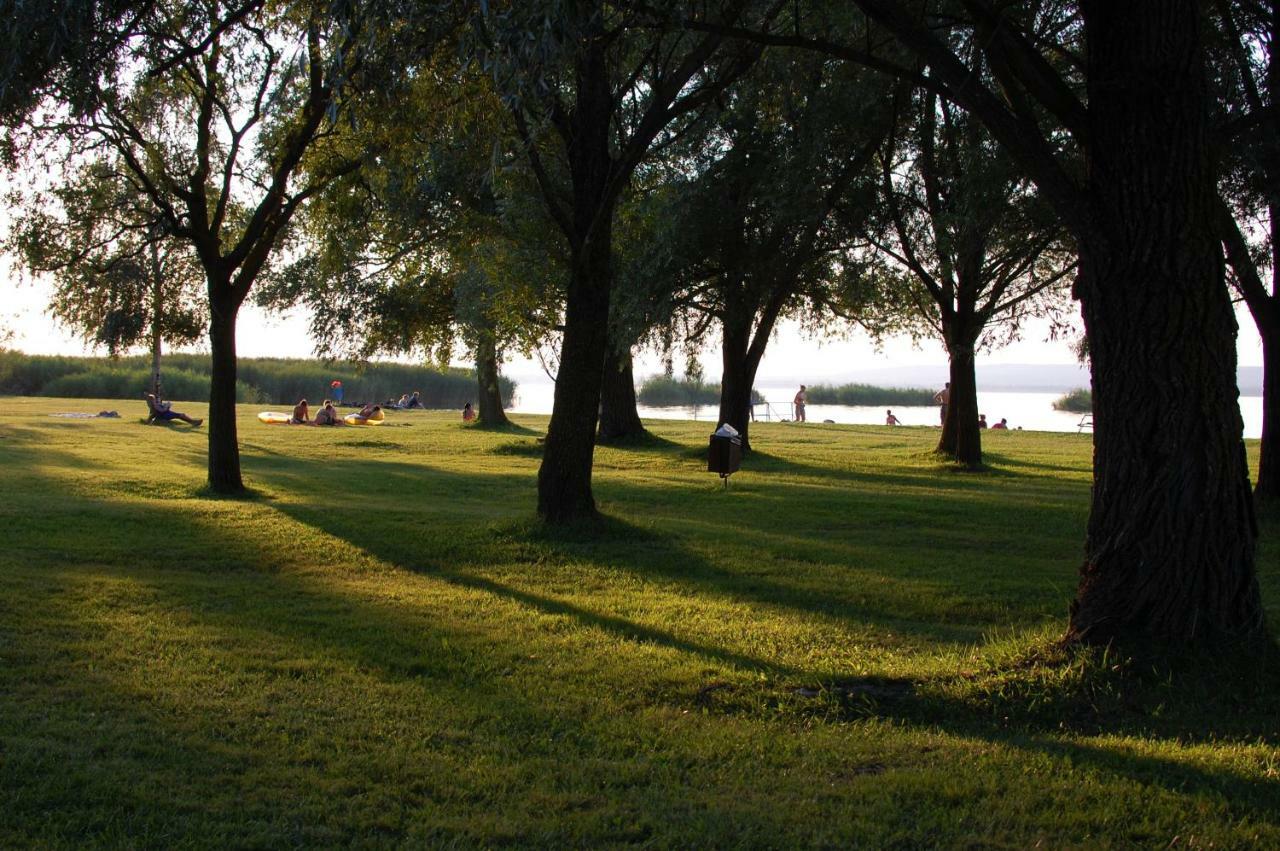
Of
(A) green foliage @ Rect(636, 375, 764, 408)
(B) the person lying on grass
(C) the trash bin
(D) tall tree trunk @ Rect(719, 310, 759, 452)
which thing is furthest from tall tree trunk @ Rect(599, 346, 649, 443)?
(A) green foliage @ Rect(636, 375, 764, 408)

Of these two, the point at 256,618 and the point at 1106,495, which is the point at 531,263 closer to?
the point at 256,618

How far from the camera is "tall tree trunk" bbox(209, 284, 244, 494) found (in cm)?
1481

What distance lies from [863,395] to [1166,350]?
204 feet

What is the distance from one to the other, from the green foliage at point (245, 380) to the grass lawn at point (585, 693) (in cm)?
3418

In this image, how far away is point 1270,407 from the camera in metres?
13.6

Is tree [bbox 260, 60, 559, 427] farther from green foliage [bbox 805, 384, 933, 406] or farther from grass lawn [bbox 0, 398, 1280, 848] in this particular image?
green foliage [bbox 805, 384, 933, 406]

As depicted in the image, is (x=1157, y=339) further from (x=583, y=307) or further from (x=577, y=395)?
(x=577, y=395)

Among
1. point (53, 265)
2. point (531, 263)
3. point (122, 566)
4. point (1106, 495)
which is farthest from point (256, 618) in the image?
point (531, 263)

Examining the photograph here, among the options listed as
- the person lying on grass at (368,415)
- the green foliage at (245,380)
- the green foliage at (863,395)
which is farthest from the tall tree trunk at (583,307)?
the green foliage at (863,395)

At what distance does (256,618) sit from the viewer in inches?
300

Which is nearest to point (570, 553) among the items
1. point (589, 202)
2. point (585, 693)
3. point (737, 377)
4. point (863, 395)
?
point (589, 202)

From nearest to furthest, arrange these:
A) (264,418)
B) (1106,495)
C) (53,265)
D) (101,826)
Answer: (101,826)
(1106,495)
(53,265)
(264,418)

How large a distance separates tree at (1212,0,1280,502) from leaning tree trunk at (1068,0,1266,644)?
15.4ft

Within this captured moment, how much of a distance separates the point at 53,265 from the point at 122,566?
7384 mm
